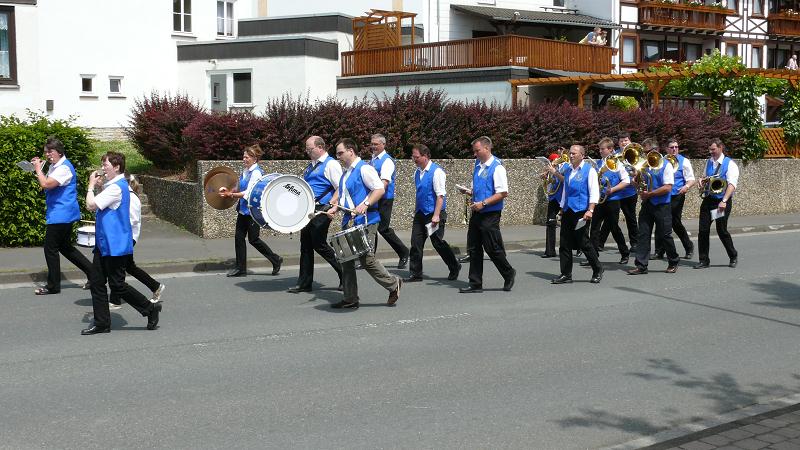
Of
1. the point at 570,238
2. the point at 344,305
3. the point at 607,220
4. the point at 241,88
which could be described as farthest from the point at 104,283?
the point at 241,88

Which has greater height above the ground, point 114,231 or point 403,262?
point 114,231

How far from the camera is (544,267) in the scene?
14.8 meters

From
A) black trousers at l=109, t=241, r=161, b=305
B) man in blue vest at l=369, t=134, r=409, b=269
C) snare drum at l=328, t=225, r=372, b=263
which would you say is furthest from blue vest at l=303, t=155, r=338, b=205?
black trousers at l=109, t=241, r=161, b=305

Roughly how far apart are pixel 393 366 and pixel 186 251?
765 cm

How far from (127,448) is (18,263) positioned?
8283 millimetres

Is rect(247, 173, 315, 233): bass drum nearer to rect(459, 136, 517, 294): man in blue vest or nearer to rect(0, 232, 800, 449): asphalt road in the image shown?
rect(0, 232, 800, 449): asphalt road

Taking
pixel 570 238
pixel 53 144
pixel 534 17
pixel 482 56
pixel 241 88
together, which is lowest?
pixel 570 238

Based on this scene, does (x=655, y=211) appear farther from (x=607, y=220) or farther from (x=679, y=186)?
(x=679, y=186)

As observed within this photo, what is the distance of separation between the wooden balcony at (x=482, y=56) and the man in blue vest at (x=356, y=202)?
18.6 m

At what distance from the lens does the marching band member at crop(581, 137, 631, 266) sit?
568 inches

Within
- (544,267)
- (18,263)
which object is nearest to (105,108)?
(18,263)

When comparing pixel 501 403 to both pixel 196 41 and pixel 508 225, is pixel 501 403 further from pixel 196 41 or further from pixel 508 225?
pixel 196 41

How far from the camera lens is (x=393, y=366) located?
813 centimetres

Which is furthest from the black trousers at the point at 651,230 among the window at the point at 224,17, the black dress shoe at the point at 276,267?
the window at the point at 224,17
